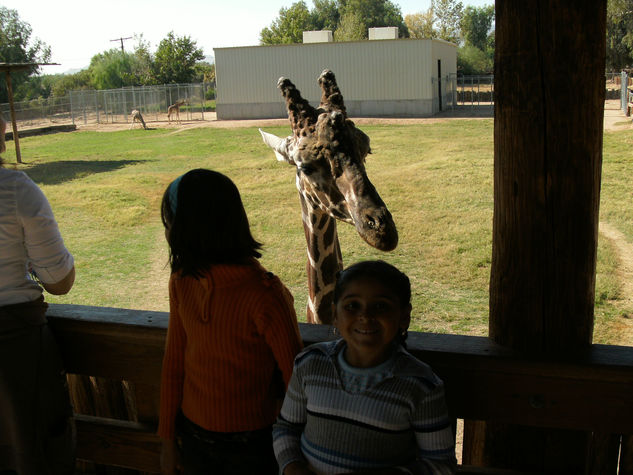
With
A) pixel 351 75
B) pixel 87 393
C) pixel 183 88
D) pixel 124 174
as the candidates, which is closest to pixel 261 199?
pixel 124 174

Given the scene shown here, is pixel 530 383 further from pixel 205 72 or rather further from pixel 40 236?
pixel 205 72

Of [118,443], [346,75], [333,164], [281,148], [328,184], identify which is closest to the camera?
[118,443]

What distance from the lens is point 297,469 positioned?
5.19ft

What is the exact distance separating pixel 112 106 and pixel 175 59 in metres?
13.2

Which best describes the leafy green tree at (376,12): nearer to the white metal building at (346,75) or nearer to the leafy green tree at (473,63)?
the leafy green tree at (473,63)

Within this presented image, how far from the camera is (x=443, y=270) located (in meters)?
8.05

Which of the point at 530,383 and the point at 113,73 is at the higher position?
the point at 113,73

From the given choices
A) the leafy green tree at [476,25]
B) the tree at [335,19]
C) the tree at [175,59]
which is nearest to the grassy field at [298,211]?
the tree at [175,59]

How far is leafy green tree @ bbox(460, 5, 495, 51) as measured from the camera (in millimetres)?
49688

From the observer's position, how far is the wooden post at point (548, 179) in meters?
1.64

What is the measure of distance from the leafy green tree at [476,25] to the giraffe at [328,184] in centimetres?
4710

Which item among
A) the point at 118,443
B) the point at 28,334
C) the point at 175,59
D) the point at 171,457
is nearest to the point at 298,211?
the point at 118,443

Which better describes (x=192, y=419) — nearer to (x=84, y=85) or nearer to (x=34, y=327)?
(x=34, y=327)

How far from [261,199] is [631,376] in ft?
36.5
